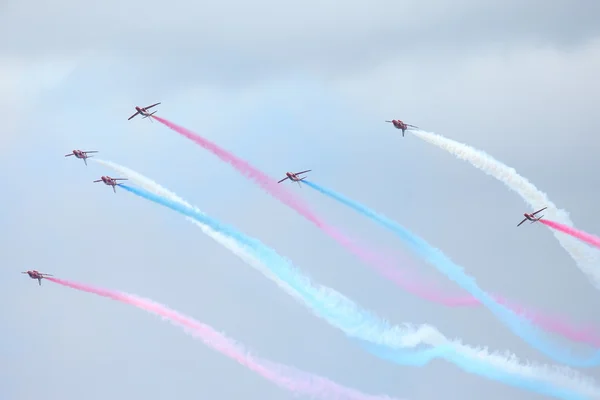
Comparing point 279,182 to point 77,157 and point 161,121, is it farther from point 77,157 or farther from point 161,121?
point 77,157

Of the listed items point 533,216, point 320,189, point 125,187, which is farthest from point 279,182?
point 533,216

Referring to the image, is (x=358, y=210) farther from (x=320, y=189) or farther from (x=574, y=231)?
(x=574, y=231)

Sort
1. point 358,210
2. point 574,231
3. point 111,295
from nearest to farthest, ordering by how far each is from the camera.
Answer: point 574,231
point 358,210
point 111,295

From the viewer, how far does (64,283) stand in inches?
4852

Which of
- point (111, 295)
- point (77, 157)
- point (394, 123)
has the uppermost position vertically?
point (394, 123)

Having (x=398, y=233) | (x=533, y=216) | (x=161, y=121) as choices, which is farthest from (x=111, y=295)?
(x=533, y=216)

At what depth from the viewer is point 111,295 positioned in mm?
119625

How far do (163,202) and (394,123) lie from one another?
18680 millimetres

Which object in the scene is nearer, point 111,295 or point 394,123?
point 394,123

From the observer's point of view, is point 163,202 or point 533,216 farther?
point 163,202

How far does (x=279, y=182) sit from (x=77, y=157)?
720 inches

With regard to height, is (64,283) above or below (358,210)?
below

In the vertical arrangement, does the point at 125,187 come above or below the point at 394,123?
below

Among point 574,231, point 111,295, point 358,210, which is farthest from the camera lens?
point 111,295
